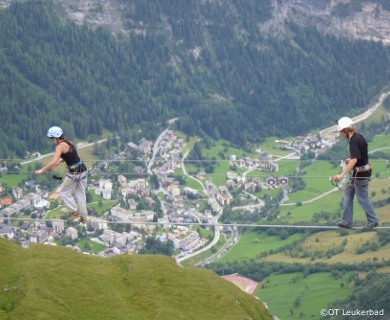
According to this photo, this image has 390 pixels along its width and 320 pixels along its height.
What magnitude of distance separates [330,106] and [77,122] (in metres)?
37.8

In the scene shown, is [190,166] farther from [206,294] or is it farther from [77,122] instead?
[206,294]

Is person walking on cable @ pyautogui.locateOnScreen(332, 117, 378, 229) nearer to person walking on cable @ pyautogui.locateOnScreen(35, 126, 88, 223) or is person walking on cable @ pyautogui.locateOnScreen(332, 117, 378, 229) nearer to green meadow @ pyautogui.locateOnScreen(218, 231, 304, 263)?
person walking on cable @ pyautogui.locateOnScreen(35, 126, 88, 223)

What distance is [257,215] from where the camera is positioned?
8619 centimetres

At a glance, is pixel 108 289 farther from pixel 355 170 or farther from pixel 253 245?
pixel 253 245

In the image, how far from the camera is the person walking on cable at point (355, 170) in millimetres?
25578

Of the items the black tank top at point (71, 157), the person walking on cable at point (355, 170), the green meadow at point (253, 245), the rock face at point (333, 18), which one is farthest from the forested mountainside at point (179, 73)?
the person walking on cable at point (355, 170)

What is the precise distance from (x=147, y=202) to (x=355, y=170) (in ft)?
202

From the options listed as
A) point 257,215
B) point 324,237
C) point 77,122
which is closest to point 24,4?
point 77,122

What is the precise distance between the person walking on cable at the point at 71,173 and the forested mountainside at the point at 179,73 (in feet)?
233

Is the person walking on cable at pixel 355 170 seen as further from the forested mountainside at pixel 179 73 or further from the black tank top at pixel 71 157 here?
the forested mountainside at pixel 179 73

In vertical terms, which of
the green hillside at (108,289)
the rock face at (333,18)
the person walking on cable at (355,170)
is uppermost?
the person walking on cable at (355,170)

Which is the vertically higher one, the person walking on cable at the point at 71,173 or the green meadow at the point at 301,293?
the person walking on cable at the point at 71,173

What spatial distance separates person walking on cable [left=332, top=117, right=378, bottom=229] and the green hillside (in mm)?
11131

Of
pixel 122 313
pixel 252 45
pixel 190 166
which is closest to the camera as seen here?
pixel 122 313
